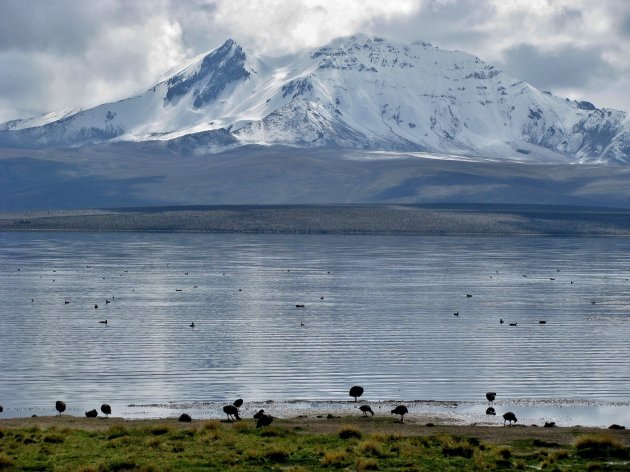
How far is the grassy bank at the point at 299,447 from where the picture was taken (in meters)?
28.5

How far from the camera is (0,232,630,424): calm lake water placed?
44.0 metres

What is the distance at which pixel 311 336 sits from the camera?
61.5m

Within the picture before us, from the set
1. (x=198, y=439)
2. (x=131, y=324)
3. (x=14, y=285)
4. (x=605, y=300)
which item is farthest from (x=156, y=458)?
(x=14, y=285)

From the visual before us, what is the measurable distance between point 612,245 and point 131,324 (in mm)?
129761

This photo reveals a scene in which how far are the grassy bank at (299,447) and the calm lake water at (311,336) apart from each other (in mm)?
5684

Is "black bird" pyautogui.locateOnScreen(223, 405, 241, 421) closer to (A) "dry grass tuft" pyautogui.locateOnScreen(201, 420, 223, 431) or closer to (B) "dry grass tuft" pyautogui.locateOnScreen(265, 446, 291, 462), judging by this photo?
(A) "dry grass tuft" pyautogui.locateOnScreen(201, 420, 223, 431)

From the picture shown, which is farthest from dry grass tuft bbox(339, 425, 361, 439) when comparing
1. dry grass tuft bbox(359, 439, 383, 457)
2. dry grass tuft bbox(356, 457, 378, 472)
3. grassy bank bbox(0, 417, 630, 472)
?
dry grass tuft bbox(356, 457, 378, 472)

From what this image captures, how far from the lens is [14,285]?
9362 centimetres

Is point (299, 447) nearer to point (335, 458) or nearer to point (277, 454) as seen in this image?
point (277, 454)

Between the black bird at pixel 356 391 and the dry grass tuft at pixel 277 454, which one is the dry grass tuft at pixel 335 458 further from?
the black bird at pixel 356 391

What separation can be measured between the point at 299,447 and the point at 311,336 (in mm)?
30689

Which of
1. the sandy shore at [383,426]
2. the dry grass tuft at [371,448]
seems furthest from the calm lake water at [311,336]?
the dry grass tuft at [371,448]

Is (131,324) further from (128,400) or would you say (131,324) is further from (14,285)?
(14,285)

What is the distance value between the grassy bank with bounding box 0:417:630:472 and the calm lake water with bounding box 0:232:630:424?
5684mm
